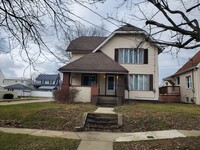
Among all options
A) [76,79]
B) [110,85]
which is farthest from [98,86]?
[76,79]

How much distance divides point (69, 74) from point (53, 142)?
13530mm

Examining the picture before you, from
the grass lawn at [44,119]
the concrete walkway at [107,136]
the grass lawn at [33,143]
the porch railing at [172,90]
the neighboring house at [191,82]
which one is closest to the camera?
the grass lawn at [33,143]

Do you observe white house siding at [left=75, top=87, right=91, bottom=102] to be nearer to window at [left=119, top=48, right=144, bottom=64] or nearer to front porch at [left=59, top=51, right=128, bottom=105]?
front porch at [left=59, top=51, right=128, bottom=105]

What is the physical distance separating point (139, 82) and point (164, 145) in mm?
15320

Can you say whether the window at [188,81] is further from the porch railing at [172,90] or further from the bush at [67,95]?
the bush at [67,95]

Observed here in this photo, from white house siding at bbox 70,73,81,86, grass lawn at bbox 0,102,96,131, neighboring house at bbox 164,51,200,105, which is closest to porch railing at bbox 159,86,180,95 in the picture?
neighboring house at bbox 164,51,200,105

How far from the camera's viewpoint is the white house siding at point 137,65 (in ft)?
76.5

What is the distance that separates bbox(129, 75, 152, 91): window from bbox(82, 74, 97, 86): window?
3.53m

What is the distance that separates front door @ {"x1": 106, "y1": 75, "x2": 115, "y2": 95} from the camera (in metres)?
23.4

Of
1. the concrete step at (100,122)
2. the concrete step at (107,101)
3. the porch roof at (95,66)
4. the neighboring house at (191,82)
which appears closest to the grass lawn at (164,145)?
the concrete step at (100,122)

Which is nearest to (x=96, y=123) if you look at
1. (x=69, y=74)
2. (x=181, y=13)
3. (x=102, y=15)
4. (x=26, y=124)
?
(x=26, y=124)

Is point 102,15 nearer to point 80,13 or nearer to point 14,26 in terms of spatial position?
point 80,13

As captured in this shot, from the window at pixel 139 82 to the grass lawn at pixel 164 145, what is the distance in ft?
46.5

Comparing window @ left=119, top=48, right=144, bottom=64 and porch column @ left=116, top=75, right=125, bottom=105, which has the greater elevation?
window @ left=119, top=48, right=144, bottom=64
